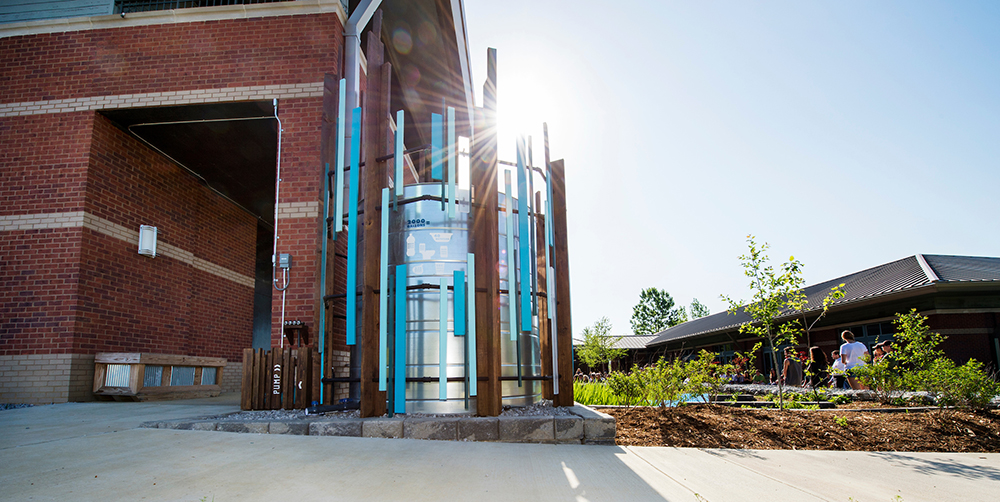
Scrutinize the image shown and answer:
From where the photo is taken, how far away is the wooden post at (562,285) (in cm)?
634

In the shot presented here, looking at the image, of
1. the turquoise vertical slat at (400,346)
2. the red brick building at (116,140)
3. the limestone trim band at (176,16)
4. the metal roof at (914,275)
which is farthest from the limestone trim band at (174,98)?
the metal roof at (914,275)

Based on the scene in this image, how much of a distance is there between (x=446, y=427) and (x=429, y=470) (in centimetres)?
124

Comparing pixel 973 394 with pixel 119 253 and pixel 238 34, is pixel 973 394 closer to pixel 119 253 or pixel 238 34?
pixel 238 34

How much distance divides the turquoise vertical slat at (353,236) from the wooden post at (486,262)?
4.25 feet

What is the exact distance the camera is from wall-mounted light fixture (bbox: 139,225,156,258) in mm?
10047

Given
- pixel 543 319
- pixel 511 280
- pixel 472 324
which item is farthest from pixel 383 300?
pixel 543 319

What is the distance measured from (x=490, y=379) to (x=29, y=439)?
3.70 meters

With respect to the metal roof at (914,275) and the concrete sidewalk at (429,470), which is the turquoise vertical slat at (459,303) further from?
the metal roof at (914,275)

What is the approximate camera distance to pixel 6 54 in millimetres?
9383

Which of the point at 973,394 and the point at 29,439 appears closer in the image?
the point at 29,439

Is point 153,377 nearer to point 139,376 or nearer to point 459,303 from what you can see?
point 139,376

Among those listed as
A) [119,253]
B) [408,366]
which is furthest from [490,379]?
[119,253]

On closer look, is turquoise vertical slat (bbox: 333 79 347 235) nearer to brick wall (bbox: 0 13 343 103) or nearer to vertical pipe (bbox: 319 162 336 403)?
vertical pipe (bbox: 319 162 336 403)

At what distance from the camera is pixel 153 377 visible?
906cm
